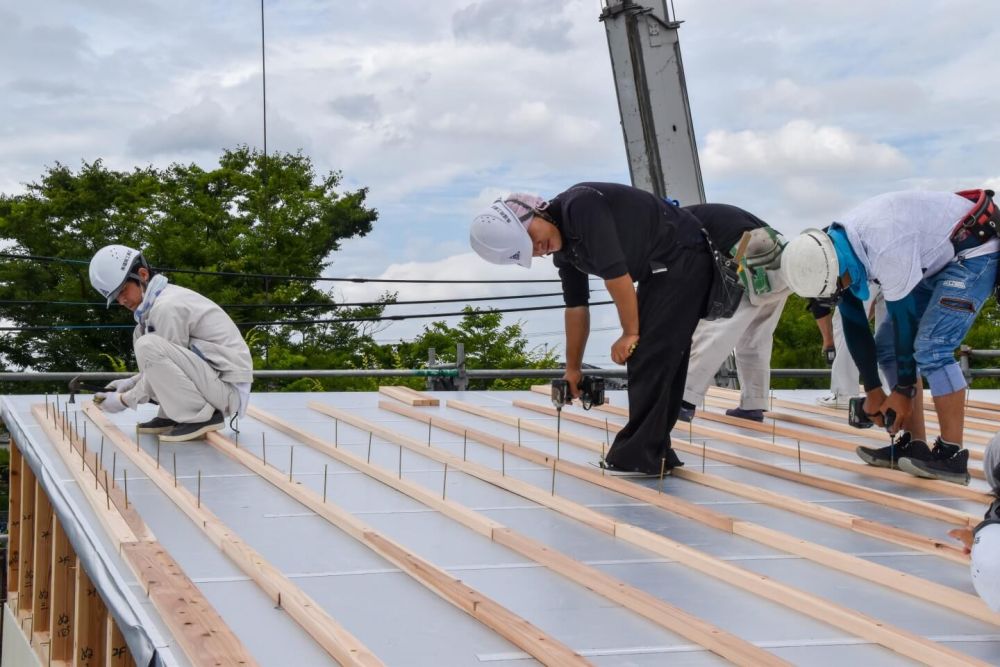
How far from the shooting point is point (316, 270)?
83.3ft

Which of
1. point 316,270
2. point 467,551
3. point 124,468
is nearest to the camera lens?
point 467,551

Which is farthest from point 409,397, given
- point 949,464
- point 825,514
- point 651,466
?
point 825,514

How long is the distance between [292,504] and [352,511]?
283mm

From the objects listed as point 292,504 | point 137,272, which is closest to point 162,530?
point 292,504

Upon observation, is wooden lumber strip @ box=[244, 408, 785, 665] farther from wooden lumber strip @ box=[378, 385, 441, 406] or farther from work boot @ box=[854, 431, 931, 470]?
wooden lumber strip @ box=[378, 385, 441, 406]

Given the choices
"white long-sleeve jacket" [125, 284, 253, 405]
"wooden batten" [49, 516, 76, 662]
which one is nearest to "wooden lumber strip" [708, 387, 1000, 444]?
"white long-sleeve jacket" [125, 284, 253, 405]

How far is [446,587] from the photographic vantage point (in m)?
2.83

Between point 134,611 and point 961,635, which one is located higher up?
point 134,611

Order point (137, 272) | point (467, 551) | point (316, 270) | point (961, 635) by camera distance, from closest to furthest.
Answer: point (961, 635), point (467, 551), point (137, 272), point (316, 270)

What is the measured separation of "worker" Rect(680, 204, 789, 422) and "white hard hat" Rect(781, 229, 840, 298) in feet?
2.01

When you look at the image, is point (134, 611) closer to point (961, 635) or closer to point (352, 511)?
point (352, 511)

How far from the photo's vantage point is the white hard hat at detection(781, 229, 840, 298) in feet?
12.8

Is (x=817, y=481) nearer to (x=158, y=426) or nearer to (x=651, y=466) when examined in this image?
(x=651, y=466)

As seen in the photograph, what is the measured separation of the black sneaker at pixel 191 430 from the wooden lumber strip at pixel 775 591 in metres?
1.88
